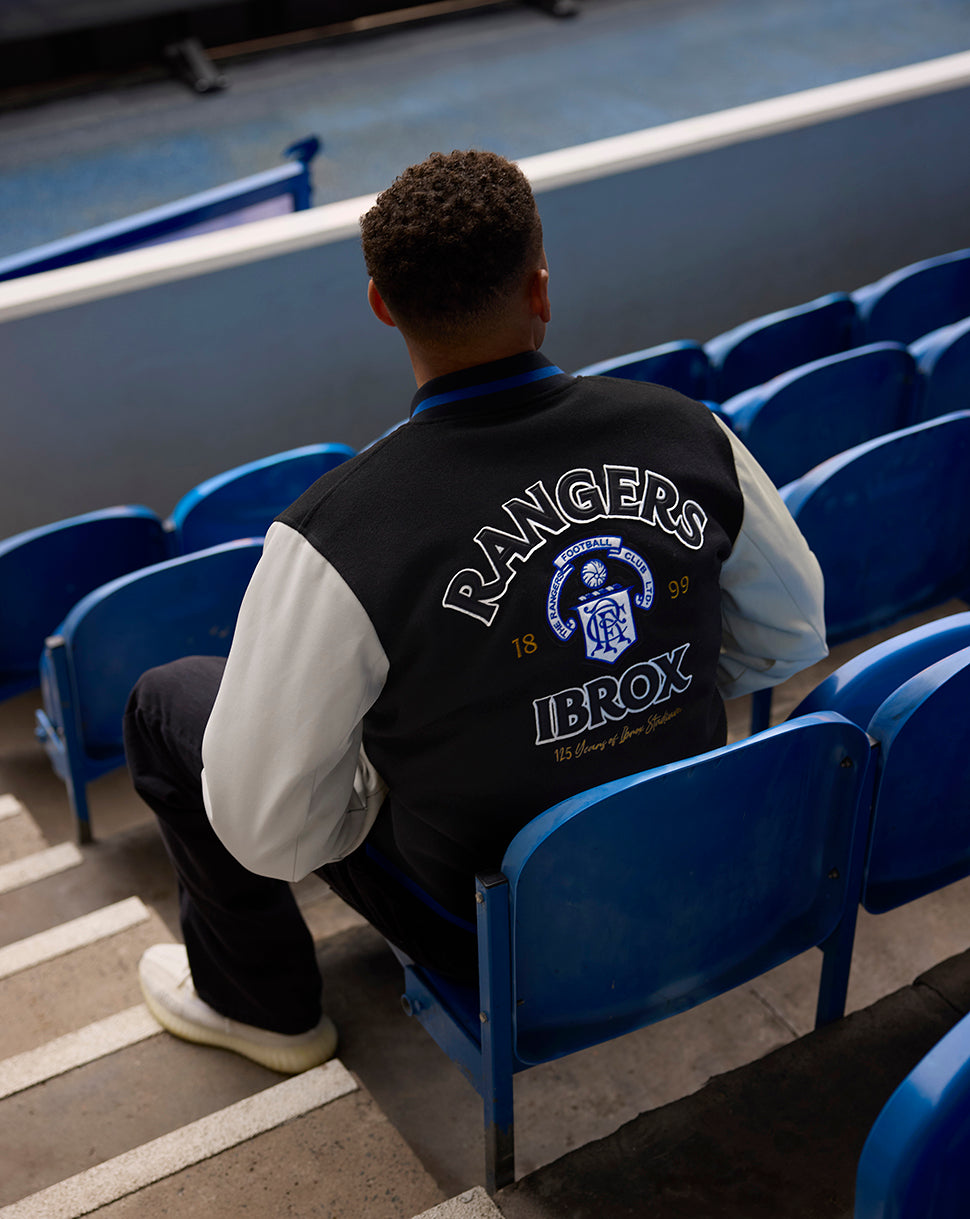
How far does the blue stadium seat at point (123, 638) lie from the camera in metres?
2.13

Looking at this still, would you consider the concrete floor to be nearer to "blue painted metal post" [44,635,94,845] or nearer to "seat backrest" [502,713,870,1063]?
"blue painted metal post" [44,635,94,845]

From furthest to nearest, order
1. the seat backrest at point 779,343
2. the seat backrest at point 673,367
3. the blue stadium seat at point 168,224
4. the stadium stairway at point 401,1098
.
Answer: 1. the blue stadium seat at point 168,224
2. the seat backrest at point 779,343
3. the seat backrest at point 673,367
4. the stadium stairway at point 401,1098

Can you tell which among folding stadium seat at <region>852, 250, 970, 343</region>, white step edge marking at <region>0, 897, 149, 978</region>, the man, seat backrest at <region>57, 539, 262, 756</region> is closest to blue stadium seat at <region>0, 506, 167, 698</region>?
seat backrest at <region>57, 539, 262, 756</region>

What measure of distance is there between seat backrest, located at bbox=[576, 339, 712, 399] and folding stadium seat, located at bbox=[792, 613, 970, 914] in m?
1.33

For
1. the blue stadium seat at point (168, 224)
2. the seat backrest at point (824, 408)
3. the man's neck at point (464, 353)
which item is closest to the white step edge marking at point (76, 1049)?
the man's neck at point (464, 353)

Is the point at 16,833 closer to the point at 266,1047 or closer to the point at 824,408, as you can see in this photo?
the point at 266,1047

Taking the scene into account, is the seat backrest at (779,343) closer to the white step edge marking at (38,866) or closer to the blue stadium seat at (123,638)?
the blue stadium seat at (123,638)

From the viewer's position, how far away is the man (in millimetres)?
1188

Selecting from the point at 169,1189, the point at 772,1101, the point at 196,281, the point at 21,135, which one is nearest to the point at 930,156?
the point at 196,281

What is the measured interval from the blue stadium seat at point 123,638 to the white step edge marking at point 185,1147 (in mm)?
879

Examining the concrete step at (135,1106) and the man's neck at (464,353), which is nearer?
the man's neck at (464,353)

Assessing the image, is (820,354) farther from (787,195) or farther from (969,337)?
(787,195)

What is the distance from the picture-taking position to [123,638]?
2.18m

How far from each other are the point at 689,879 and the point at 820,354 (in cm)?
216
